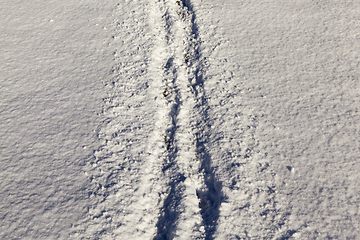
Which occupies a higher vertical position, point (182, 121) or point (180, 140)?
point (182, 121)

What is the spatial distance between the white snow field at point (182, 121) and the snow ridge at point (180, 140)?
0.01 metres

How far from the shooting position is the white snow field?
7.23ft

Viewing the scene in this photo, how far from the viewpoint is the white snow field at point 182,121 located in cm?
220

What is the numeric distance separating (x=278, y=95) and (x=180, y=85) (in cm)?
118

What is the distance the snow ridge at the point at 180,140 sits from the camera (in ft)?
7.35

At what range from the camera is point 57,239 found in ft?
6.79

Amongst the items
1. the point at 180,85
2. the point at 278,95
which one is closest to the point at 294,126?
the point at 278,95

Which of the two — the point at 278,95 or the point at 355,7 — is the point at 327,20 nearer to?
the point at 355,7

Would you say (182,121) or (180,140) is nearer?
(180,140)

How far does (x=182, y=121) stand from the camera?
2854 mm

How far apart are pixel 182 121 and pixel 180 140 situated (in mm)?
249

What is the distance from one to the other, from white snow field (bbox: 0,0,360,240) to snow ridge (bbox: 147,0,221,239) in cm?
1

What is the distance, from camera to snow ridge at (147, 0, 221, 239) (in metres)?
2.24

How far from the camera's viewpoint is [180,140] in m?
2.71
